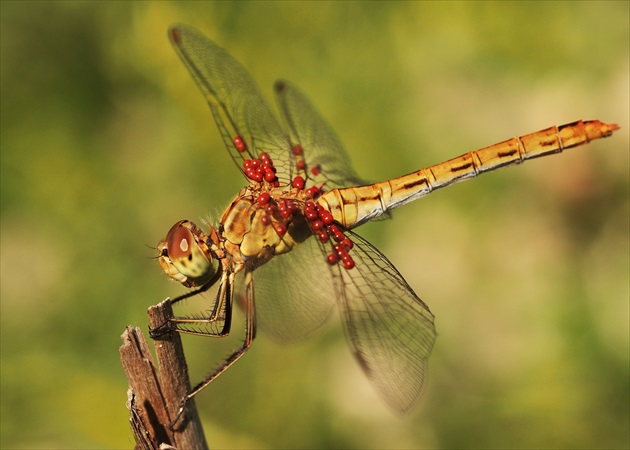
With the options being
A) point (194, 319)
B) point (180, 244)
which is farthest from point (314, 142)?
point (194, 319)

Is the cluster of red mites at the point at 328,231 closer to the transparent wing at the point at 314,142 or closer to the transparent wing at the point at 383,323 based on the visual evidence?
the transparent wing at the point at 383,323

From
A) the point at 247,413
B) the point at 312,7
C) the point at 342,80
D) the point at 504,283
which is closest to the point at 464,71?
the point at 342,80

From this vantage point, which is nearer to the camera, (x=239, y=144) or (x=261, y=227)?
(x=261, y=227)

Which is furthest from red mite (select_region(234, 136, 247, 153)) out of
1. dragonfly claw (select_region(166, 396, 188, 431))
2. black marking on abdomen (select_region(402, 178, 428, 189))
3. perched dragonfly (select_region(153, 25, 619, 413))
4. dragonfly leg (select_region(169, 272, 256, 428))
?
dragonfly claw (select_region(166, 396, 188, 431))

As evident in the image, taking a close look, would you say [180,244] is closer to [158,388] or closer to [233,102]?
[158,388]

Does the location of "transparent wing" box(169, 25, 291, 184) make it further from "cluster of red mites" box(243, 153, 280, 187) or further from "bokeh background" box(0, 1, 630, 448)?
"bokeh background" box(0, 1, 630, 448)

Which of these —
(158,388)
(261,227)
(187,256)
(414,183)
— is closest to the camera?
(158,388)
